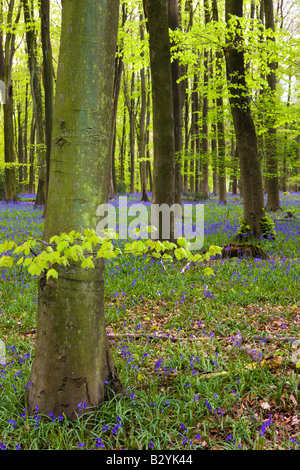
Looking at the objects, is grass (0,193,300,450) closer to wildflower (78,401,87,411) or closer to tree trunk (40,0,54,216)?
wildflower (78,401,87,411)

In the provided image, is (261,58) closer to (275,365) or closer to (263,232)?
(263,232)

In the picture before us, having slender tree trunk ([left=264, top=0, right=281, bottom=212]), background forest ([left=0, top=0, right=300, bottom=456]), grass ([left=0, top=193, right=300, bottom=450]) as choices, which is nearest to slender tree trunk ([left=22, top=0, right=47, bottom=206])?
slender tree trunk ([left=264, top=0, right=281, bottom=212])

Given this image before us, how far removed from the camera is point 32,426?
97.6 inches

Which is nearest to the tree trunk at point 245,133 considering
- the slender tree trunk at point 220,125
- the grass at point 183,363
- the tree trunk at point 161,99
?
the slender tree trunk at point 220,125

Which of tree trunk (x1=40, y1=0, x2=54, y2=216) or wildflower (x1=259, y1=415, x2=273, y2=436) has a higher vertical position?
tree trunk (x1=40, y1=0, x2=54, y2=216)

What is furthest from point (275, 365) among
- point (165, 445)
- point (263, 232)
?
point (263, 232)

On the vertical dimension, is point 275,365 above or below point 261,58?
below

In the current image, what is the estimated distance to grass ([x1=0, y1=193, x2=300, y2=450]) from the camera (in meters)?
2.40

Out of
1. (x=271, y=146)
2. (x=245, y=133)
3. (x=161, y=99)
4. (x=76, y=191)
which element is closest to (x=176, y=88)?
(x=245, y=133)

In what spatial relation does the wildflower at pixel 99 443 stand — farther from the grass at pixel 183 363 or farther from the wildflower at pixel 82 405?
the wildflower at pixel 82 405

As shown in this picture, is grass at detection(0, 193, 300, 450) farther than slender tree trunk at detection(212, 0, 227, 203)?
No

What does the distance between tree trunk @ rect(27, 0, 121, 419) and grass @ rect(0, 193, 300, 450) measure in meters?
0.25

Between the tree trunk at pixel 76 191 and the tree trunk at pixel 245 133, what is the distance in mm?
6663

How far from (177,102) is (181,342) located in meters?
8.73
